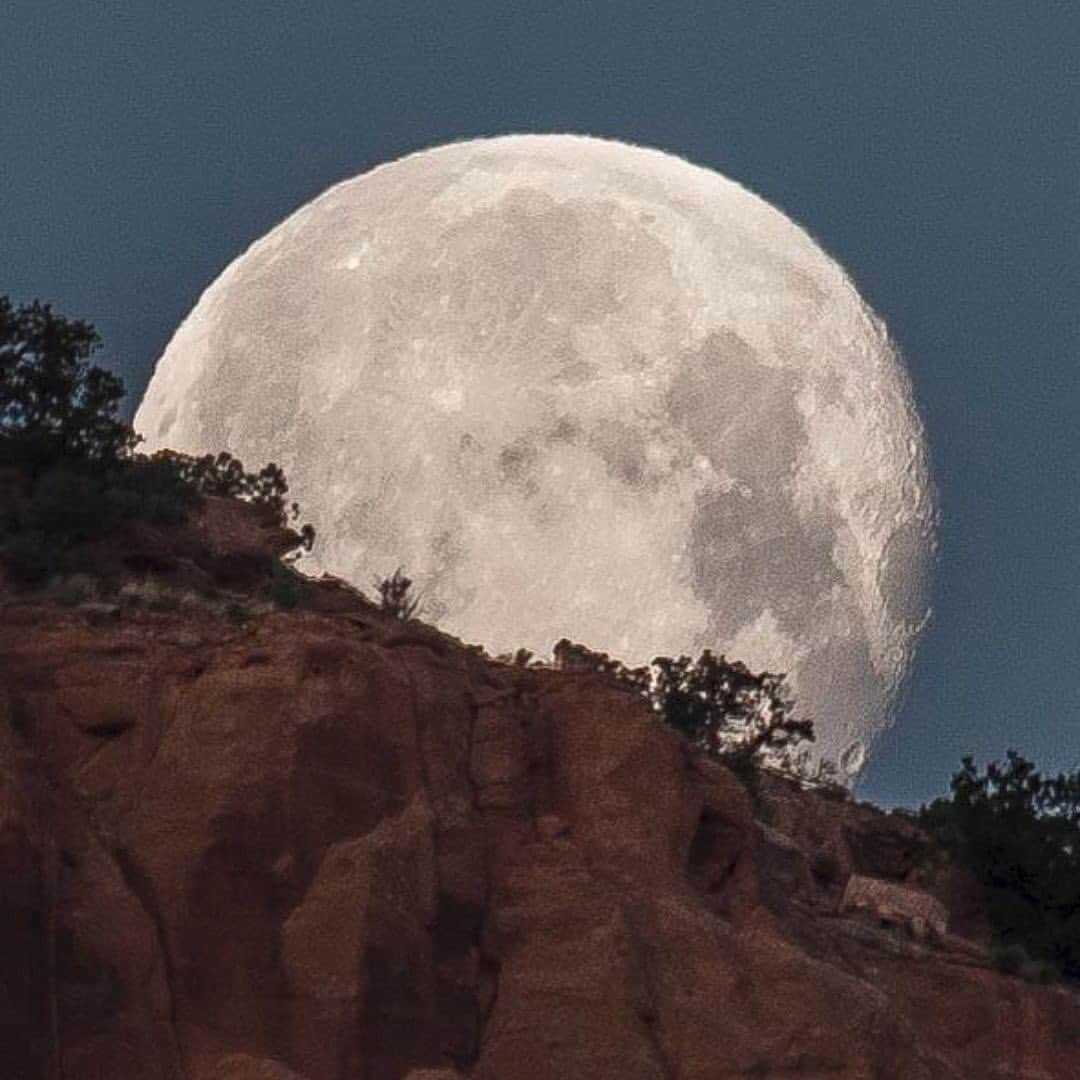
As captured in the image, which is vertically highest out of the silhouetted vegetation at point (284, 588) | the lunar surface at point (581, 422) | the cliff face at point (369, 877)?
the lunar surface at point (581, 422)

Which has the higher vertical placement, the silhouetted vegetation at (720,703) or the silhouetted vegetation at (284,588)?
the silhouetted vegetation at (720,703)

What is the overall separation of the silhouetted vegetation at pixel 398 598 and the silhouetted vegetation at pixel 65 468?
139 cm

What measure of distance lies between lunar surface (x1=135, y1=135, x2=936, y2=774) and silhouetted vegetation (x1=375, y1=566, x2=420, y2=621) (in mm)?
2813

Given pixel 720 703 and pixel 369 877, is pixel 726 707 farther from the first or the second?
pixel 369 877

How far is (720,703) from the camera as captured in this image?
230ft

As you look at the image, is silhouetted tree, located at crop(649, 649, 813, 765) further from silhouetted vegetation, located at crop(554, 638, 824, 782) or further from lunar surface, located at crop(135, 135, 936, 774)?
lunar surface, located at crop(135, 135, 936, 774)

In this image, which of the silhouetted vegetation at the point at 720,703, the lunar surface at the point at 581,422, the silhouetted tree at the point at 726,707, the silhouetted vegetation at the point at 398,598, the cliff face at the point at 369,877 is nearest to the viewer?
the cliff face at the point at 369,877

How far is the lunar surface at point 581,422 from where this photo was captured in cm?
7719

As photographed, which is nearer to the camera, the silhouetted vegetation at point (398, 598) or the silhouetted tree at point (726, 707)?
the silhouetted vegetation at point (398, 598)

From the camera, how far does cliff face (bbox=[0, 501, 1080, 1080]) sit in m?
51.8

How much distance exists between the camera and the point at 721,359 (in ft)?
263

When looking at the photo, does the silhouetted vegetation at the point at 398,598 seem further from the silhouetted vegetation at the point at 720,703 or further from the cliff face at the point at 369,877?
the cliff face at the point at 369,877

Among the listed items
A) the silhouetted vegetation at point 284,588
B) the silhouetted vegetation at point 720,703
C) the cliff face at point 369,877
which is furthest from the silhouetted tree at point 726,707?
the cliff face at point 369,877

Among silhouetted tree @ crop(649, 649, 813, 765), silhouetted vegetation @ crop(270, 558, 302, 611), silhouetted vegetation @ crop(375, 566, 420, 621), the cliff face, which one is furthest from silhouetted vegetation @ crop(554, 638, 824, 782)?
the cliff face
